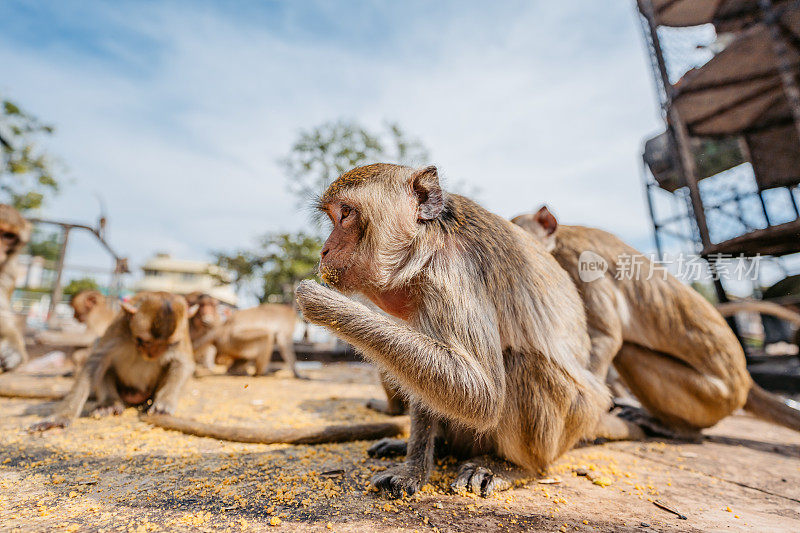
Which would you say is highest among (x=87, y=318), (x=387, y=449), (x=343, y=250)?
(x=87, y=318)

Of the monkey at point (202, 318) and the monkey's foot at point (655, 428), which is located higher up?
the monkey at point (202, 318)

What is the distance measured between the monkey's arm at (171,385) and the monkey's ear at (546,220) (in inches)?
147

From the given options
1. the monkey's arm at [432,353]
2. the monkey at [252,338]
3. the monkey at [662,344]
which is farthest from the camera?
the monkey at [252,338]

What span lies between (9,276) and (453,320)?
6035 millimetres

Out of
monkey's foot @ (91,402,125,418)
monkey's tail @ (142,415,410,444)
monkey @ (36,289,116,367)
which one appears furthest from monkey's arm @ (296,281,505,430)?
monkey @ (36,289,116,367)

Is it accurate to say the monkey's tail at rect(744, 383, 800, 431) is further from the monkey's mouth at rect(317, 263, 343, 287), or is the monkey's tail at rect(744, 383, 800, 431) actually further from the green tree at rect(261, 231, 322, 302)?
the green tree at rect(261, 231, 322, 302)

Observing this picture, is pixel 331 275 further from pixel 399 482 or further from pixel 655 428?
pixel 655 428

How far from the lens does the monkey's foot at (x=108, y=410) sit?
3.88 meters

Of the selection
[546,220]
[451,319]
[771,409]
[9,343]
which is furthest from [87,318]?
[771,409]

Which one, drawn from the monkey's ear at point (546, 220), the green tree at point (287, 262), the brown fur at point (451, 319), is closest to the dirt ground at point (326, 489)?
the brown fur at point (451, 319)

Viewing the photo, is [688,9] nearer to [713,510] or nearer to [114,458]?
[713,510]

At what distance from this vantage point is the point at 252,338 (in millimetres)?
7766

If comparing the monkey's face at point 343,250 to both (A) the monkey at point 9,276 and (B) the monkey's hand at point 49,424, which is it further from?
(A) the monkey at point 9,276

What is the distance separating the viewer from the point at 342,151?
51.8 feet
